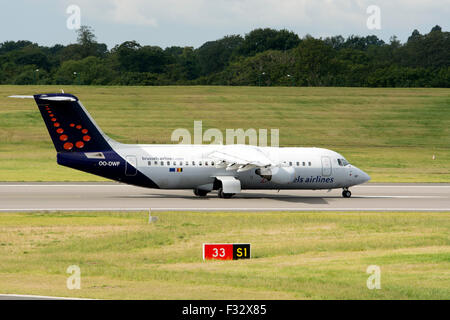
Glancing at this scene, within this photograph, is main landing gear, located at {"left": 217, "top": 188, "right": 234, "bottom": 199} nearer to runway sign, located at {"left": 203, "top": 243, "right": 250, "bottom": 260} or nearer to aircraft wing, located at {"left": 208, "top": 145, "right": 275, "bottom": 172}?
aircraft wing, located at {"left": 208, "top": 145, "right": 275, "bottom": 172}

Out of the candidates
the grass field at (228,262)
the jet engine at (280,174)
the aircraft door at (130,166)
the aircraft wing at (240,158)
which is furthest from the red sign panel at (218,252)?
the aircraft door at (130,166)

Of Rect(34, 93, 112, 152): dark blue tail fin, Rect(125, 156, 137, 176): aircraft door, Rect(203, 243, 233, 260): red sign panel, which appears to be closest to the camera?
Rect(203, 243, 233, 260): red sign panel

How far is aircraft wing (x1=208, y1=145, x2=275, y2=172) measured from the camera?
4519cm

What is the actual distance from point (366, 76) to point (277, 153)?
382 feet

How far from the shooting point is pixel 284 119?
11006 cm

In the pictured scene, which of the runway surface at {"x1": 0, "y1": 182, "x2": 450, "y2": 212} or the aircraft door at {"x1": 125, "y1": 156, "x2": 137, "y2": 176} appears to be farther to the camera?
the aircraft door at {"x1": 125, "y1": 156, "x2": 137, "y2": 176}

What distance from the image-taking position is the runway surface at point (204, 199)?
141 feet

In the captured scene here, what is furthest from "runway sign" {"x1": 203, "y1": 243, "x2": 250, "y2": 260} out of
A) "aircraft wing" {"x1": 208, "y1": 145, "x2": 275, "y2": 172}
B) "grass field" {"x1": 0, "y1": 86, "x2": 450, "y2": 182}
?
"grass field" {"x1": 0, "y1": 86, "x2": 450, "y2": 182}

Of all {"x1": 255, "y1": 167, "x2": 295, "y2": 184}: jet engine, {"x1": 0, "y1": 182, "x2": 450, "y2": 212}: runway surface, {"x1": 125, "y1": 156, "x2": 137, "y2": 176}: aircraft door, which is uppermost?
{"x1": 125, "y1": 156, "x2": 137, "y2": 176}: aircraft door

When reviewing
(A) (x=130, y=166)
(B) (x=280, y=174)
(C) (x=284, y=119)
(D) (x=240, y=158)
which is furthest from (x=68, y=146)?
(C) (x=284, y=119)

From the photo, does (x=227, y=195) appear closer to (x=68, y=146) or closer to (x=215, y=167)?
(x=215, y=167)

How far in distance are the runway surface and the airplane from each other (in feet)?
3.76

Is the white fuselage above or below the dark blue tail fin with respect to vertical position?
below

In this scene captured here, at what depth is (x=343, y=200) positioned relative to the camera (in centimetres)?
4816
